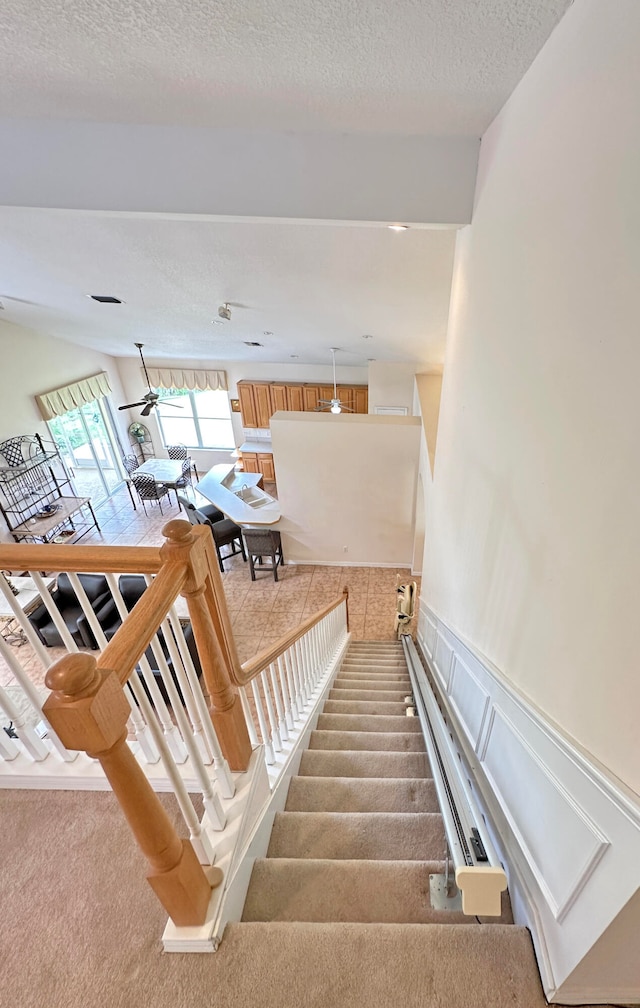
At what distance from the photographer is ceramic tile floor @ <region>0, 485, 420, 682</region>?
5.08m

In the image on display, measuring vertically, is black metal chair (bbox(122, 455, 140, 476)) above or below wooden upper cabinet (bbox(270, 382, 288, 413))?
below

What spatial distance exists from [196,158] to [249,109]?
0.39 meters

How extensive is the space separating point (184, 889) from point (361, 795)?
94cm

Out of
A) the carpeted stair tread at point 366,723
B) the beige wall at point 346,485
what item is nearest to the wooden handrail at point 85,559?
the carpeted stair tread at point 366,723

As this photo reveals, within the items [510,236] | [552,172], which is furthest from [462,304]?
[552,172]

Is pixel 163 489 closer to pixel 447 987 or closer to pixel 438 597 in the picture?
pixel 438 597

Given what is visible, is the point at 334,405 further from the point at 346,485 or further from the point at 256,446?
the point at 256,446

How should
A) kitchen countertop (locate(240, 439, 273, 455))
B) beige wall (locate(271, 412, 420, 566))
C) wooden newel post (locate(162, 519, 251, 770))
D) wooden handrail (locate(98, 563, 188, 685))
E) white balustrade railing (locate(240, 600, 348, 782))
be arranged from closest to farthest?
wooden handrail (locate(98, 563, 188, 685)), wooden newel post (locate(162, 519, 251, 770)), white balustrade railing (locate(240, 600, 348, 782)), beige wall (locate(271, 412, 420, 566)), kitchen countertop (locate(240, 439, 273, 455))

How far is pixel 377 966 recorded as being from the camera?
94cm

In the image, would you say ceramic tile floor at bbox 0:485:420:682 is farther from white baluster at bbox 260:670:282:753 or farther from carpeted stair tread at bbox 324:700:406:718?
white baluster at bbox 260:670:282:753

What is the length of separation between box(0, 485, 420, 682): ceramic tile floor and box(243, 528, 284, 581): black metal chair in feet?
0.79

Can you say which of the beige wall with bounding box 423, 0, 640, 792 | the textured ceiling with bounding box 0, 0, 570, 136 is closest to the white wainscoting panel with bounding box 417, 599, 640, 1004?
the beige wall with bounding box 423, 0, 640, 792

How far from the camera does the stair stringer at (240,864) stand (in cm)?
92

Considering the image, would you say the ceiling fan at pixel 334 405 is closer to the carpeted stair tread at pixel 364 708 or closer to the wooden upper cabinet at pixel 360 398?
the wooden upper cabinet at pixel 360 398
